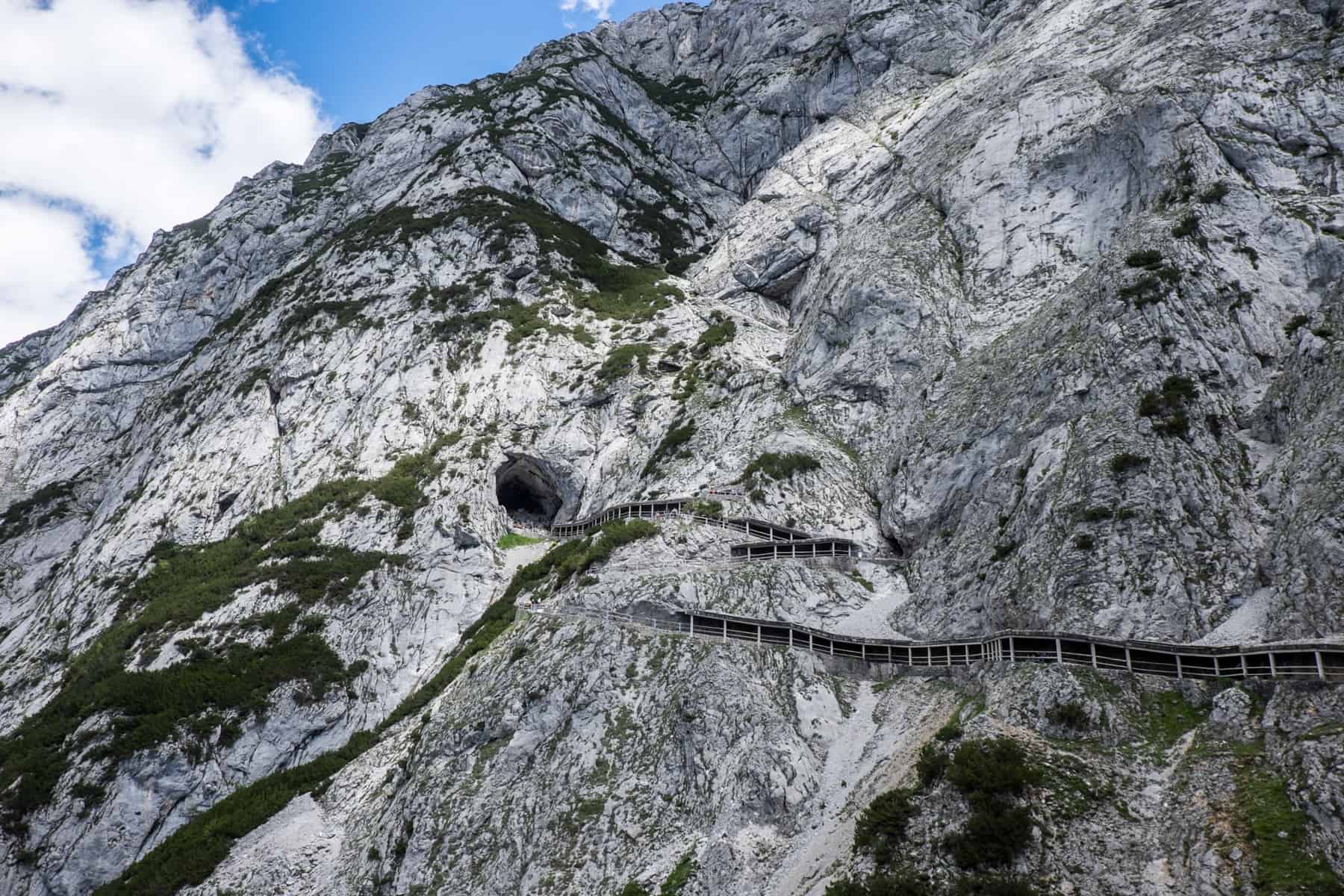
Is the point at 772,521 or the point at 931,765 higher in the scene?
→ the point at 772,521

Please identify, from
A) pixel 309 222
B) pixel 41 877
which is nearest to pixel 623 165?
pixel 309 222

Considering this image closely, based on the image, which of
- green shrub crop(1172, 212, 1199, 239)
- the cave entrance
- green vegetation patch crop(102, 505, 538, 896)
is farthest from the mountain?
the cave entrance

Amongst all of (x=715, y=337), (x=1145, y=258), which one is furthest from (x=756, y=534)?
(x=715, y=337)

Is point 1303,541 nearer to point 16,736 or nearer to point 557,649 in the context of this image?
point 557,649

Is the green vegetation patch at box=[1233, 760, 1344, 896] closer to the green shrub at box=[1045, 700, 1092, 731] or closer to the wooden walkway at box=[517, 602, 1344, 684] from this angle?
the wooden walkway at box=[517, 602, 1344, 684]

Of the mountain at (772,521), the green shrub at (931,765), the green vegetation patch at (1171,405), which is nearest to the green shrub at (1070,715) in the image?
the mountain at (772,521)

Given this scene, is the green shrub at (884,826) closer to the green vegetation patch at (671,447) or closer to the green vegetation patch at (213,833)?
the green vegetation patch at (213,833)

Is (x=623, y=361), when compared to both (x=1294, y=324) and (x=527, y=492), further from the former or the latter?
(x=1294, y=324)
